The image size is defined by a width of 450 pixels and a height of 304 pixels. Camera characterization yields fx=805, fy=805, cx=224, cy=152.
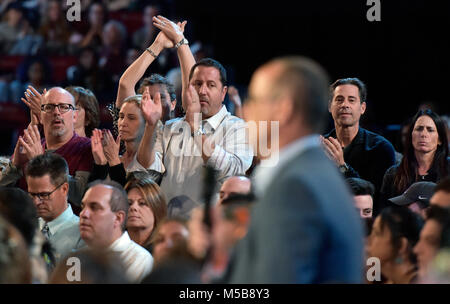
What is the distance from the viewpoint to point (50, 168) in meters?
3.69

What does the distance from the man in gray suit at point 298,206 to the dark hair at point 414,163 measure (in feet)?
7.10

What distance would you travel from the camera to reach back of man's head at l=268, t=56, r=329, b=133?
1.90m

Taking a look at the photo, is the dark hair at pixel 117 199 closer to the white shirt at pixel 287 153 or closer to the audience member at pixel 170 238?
the audience member at pixel 170 238

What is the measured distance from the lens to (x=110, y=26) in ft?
23.3

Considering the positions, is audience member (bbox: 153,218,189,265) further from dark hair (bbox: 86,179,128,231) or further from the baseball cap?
the baseball cap

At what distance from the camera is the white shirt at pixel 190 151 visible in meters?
3.90

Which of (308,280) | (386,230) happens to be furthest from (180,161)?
(308,280)

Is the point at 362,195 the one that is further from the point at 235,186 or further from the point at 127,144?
the point at 127,144

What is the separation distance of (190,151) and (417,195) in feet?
3.67

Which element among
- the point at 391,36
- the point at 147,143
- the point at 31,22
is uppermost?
the point at 31,22

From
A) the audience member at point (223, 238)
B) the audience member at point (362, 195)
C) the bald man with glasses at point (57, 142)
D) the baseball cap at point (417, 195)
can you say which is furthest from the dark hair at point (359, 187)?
the audience member at point (223, 238)

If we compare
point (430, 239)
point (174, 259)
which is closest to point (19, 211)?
point (174, 259)
